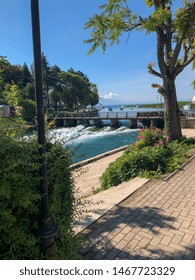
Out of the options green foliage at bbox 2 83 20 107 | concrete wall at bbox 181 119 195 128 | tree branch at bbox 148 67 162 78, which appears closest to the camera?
green foliage at bbox 2 83 20 107

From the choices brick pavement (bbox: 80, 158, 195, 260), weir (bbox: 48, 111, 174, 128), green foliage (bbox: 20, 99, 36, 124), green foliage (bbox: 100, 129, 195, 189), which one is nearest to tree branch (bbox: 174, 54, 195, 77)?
green foliage (bbox: 100, 129, 195, 189)

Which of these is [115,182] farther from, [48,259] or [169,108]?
[169,108]

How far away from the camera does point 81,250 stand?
3166 millimetres

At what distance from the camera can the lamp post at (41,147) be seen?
2256mm

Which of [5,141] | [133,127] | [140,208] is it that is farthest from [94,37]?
[133,127]

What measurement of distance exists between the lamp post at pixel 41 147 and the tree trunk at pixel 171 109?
1022cm

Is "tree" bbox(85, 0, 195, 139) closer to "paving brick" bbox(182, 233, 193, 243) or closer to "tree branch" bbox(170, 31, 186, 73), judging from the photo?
"tree branch" bbox(170, 31, 186, 73)

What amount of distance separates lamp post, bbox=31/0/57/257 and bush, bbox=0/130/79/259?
7cm

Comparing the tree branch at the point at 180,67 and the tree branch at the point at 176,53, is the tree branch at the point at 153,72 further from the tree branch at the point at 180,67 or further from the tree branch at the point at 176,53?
the tree branch at the point at 180,67

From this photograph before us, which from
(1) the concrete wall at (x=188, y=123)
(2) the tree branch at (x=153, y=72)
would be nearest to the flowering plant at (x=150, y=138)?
(2) the tree branch at (x=153, y=72)

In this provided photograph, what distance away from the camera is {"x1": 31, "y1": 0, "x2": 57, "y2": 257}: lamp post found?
226 cm

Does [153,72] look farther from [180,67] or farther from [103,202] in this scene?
[103,202]
